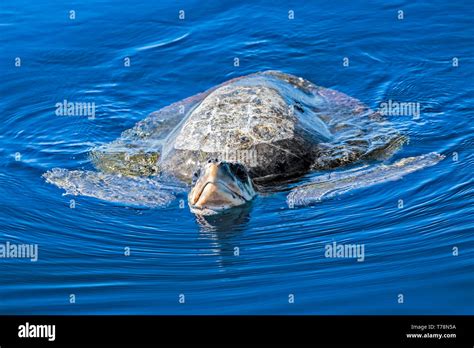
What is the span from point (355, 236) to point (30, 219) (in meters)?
3.31

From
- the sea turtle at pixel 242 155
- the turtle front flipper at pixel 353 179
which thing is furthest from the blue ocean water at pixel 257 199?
the sea turtle at pixel 242 155

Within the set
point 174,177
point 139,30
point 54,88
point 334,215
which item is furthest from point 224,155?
point 139,30

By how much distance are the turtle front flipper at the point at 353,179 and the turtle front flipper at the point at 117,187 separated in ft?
4.44

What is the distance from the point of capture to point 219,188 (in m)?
9.11

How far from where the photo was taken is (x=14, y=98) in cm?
1298

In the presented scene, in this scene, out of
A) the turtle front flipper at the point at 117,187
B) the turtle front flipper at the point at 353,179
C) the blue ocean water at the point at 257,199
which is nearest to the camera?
the blue ocean water at the point at 257,199

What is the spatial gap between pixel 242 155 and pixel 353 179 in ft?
4.09

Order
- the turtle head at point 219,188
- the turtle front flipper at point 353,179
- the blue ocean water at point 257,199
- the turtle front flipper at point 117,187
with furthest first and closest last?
the turtle front flipper at point 117,187, the turtle front flipper at point 353,179, the turtle head at point 219,188, the blue ocean water at point 257,199

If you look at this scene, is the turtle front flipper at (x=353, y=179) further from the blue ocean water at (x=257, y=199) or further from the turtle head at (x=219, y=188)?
the turtle head at (x=219, y=188)

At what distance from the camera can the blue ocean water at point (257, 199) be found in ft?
24.9

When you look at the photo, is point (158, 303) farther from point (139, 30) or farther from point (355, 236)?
point (139, 30)

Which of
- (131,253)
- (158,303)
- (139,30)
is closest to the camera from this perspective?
(158,303)

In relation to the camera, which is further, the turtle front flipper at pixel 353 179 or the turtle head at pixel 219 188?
the turtle front flipper at pixel 353 179

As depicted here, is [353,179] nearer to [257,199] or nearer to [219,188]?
[257,199]
